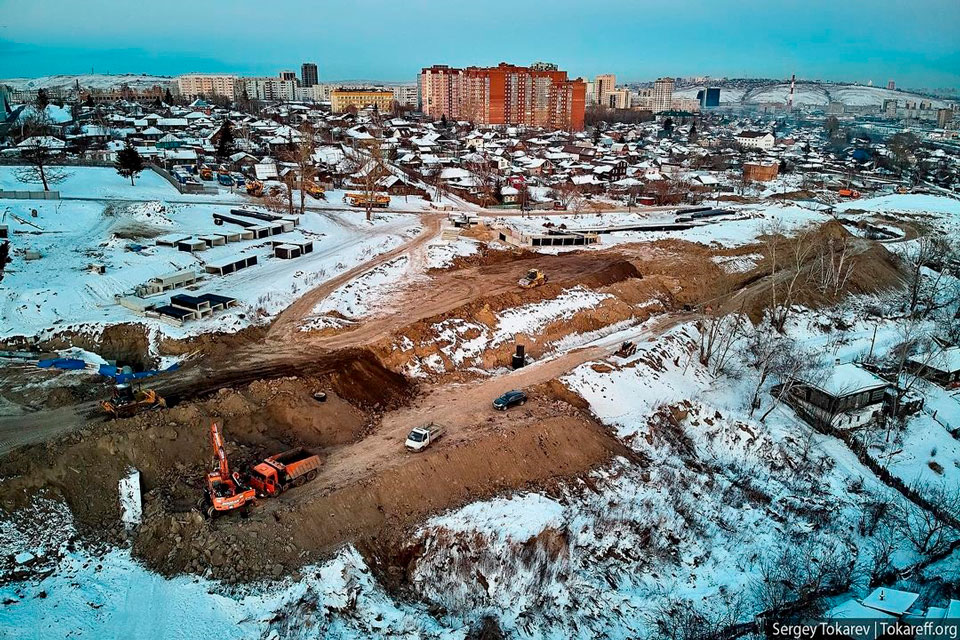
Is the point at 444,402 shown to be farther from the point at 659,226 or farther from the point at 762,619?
the point at 659,226

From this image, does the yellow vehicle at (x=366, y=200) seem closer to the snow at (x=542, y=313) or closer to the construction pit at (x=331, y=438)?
the construction pit at (x=331, y=438)

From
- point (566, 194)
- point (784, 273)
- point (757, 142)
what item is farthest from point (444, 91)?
point (784, 273)

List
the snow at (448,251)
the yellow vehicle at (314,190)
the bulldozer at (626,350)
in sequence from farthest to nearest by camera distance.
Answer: the yellow vehicle at (314,190) < the snow at (448,251) < the bulldozer at (626,350)

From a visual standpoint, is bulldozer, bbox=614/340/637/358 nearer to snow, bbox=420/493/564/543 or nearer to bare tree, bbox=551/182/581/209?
A: snow, bbox=420/493/564/543

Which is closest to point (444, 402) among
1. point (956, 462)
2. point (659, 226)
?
point (956, 462)

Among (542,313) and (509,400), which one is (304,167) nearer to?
(542,313)

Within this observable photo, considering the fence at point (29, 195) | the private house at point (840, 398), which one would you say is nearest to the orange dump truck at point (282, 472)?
the private house at point (840, 398)
